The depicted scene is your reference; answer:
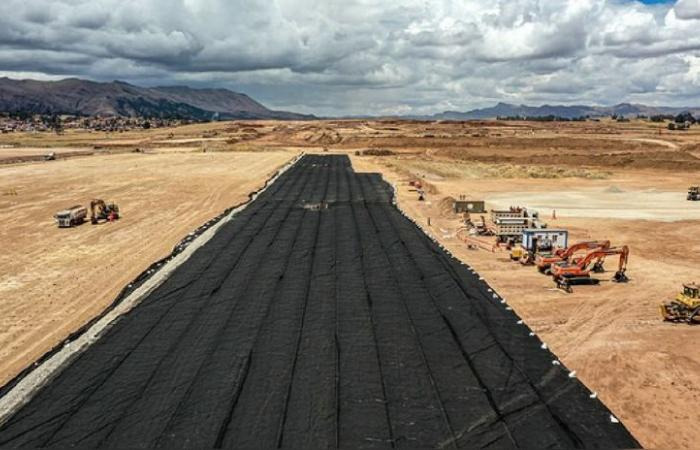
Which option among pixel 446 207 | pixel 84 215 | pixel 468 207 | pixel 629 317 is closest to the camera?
pixel 629 317

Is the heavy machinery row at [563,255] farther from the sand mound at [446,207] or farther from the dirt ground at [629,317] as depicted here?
the sand mound at [446,207]

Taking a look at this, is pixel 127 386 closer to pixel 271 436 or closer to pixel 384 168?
pixel 271 436

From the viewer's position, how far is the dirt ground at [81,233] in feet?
64.4

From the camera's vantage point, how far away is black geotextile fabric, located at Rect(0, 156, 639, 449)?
11.4 m

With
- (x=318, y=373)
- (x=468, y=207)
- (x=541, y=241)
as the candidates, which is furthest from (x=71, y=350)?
(x=468, y=207)

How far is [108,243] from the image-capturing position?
104ft

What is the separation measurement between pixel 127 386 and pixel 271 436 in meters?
4.33

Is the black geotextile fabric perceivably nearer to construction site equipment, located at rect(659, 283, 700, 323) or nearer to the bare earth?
the bare earth

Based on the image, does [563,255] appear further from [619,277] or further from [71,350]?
[71,350]

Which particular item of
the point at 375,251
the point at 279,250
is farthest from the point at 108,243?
the point at 375,251

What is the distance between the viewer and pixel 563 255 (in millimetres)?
24797

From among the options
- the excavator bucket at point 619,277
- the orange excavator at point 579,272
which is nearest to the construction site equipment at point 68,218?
the orange excavator at point 579,272

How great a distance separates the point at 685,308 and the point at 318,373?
1337 cm

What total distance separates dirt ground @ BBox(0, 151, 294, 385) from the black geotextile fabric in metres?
3.18
